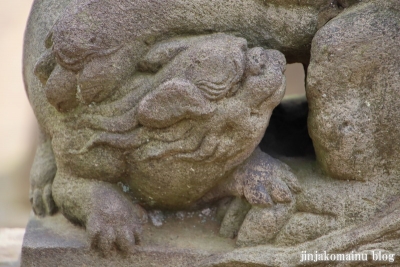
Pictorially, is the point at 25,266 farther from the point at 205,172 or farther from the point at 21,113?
the point at 21,113

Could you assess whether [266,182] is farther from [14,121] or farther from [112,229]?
[14,121]

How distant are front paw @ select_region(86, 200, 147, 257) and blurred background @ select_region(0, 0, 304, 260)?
1147mm

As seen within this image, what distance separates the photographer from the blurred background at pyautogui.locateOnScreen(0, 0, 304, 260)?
9.36 ft

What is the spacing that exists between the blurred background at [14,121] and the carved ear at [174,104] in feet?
4.33

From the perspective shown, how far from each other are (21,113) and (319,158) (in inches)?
72.7

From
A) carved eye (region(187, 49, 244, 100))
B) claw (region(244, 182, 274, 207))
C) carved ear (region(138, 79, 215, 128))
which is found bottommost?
A: claw (region(244, 182, 274, 207))

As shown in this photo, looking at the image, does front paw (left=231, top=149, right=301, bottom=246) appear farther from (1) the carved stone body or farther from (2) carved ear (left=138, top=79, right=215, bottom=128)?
(2) carved ear (left=138, top=79, right=215, bottom=128)

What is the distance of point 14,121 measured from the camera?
10.2 feet

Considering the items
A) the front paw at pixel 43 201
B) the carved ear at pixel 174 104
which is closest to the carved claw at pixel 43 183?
the front paw at pixel 43 201

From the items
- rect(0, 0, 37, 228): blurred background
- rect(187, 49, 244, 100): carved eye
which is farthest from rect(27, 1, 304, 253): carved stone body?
rect(0, 0, 37, 228): blurred background

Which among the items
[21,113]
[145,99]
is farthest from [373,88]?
[21,113]

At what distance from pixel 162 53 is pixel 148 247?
42 centimetres

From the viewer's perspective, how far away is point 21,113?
3.13m

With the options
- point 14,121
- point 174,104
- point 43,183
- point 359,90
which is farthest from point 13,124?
point 359,90
